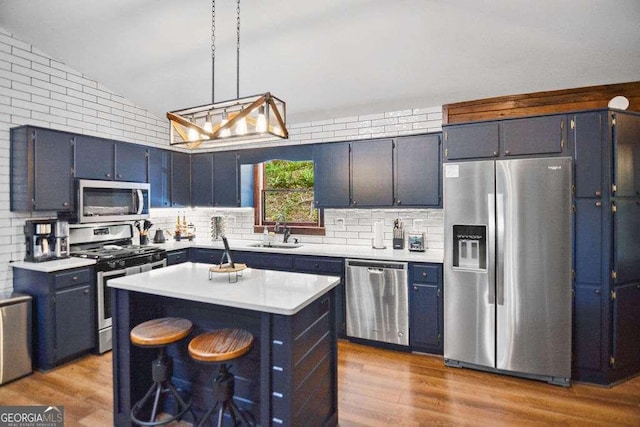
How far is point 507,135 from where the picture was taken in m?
3.05

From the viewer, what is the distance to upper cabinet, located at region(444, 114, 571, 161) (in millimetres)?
2918

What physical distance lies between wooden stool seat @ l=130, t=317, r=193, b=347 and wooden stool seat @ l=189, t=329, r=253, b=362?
0.55 ft

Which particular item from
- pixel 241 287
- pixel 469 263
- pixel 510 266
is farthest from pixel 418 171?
pixel 241 287

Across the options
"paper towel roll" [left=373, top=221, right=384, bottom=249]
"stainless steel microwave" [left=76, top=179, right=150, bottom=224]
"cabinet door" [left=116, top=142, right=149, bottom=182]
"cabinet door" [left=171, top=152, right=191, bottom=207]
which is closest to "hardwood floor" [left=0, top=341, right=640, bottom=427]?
"paper towel roll" [left=373, top=221, right=384, bottom=249]

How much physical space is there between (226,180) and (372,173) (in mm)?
2169

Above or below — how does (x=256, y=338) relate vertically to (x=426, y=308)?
above

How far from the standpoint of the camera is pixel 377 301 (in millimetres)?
3588

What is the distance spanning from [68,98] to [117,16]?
4.56ft

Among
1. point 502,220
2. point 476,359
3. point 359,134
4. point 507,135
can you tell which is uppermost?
point 359,134

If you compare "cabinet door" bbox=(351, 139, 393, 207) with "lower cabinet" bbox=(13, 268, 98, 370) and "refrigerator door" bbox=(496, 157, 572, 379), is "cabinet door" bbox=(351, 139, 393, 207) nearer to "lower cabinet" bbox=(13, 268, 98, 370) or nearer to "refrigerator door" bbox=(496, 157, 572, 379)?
"refrigerator door" bbox=(496, 157, 572, 379)

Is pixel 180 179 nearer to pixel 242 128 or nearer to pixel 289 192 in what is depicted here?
pixel 289 192

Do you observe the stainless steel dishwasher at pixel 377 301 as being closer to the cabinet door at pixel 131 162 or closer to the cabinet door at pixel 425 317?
the cabinet door at pixel 425 317

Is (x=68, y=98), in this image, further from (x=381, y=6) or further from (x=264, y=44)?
(x=381, y=6)

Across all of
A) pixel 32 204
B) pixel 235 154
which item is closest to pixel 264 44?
pixel 235 154
